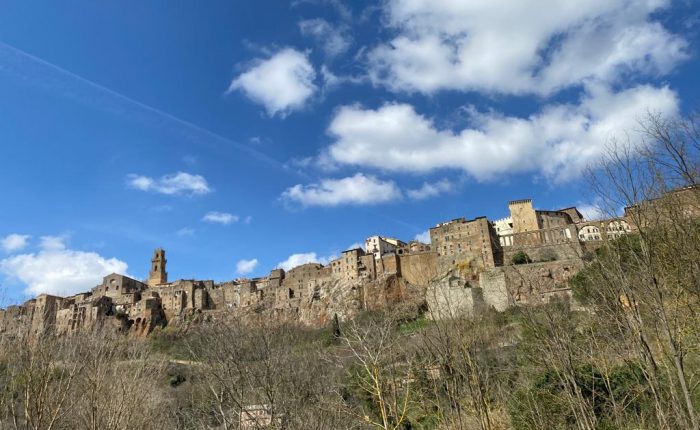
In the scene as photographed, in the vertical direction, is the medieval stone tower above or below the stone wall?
above

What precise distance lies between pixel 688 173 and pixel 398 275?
66.0m

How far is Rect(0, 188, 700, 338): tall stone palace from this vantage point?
2233 inches

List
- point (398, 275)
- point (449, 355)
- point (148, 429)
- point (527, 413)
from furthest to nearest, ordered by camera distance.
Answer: point (398, 275), point (148, 429), point (527, 413), point (449, 355)

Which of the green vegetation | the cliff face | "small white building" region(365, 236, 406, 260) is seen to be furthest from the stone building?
the green vegetation

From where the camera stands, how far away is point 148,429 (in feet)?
62.4

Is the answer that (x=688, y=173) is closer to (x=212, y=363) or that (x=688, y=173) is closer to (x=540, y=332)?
(x=540, y=332)

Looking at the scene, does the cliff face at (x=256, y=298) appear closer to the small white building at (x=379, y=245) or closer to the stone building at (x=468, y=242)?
the stone building at (x=468, y=242)

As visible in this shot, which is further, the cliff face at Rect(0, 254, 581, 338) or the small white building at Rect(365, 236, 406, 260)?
the small white building at Rect(365, 236, 406, 260)

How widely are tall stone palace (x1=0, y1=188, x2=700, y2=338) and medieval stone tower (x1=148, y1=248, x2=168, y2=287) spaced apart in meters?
9.19

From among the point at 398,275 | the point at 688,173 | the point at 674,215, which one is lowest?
the point at 674,215

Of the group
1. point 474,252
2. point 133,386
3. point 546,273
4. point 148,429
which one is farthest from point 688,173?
point 474,252

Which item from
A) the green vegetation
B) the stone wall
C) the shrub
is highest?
the stone wall

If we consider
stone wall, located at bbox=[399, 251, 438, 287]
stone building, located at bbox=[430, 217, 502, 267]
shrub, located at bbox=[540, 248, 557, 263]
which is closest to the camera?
shrub, located at bbox=[540, 248, 557, 263]

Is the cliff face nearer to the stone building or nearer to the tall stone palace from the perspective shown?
the tall stone palace
